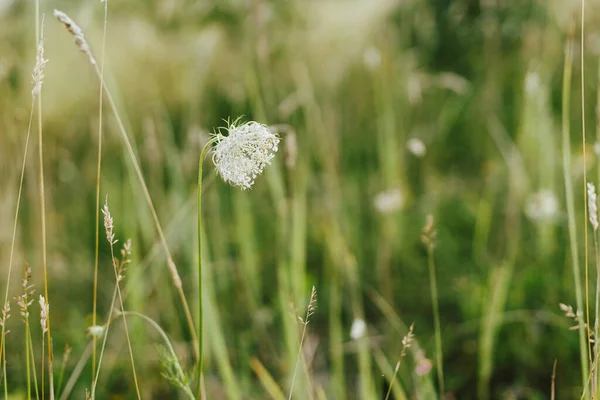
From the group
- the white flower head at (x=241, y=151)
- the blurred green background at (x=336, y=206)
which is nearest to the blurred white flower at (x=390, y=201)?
the blurred green background at (x=336, y=206)

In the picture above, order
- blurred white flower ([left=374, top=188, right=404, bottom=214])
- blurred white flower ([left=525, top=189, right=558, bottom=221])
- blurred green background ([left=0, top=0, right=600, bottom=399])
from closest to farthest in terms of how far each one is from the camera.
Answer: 1. blurred green background ([left=0, top=0, right=600, bottom=399])
2. blurred white flower ([left=525, top=189, right=558, bottom=221])
3. blurred white flower ([left=374, top=188, right=404, bottom=214])

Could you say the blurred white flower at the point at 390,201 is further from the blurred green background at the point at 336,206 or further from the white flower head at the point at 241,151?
the white flower head at the point at 241,151

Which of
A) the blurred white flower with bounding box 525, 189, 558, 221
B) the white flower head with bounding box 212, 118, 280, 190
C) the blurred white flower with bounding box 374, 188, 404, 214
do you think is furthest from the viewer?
the blurred white flower with bounding box 374, 188, 404, 214

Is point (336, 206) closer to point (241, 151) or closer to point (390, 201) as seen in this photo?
point (390, 201)

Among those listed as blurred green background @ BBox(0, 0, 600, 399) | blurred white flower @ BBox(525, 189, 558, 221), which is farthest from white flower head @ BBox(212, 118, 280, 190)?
blurred white flower @ BBox(525, 189, 558, 221)

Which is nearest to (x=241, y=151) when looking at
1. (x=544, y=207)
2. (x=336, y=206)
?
(x=336, y=206)

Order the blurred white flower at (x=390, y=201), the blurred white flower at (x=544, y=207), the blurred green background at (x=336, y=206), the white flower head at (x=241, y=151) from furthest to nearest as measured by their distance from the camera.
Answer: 1. the blurred white flower at (x=390, y=201)
2. the blurred white flower at (x=544, y=207)
3. the blurred green background at (x=336, y=206)
4. the white flower head at (x=241, y=151)

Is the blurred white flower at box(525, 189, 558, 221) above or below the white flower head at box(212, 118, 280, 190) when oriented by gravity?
below

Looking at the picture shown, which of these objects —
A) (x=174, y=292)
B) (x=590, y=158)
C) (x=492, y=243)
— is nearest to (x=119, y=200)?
(x=174, y=292)

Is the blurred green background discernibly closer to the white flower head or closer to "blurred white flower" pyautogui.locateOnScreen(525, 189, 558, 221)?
"blurred white flower" pyautogui.locateOnScreen(525, 189, 558, 221)

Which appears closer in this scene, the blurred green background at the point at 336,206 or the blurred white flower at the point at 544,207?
the blurred green background at the point at 336,206
